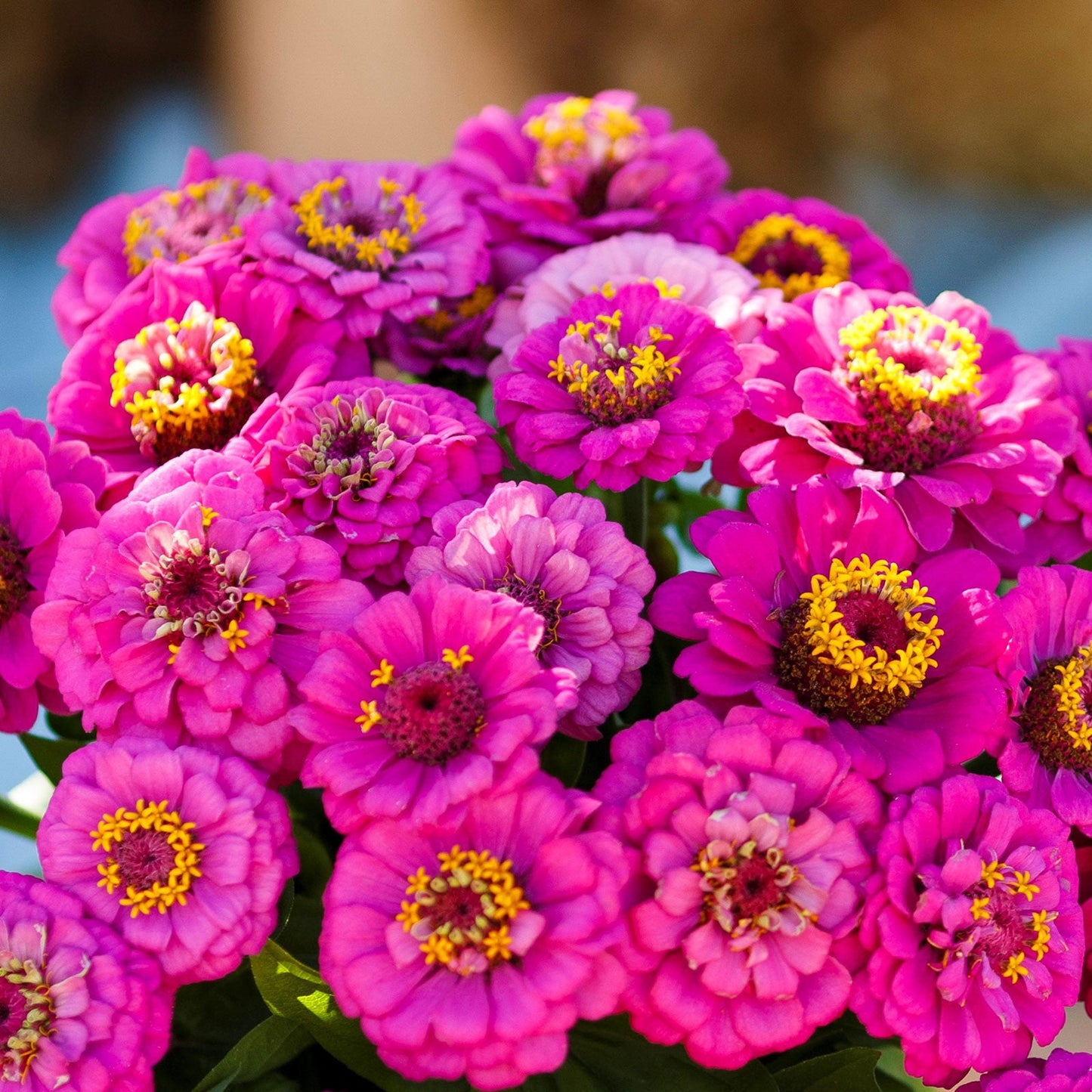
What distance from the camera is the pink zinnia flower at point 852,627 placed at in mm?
605

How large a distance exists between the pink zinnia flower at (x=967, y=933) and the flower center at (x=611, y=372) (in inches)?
10.1

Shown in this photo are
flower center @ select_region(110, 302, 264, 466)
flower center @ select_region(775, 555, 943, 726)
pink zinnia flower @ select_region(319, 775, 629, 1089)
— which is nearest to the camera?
pink zinnia flower @ select_region(319, 775, 629, 1089)

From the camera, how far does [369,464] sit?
25.7 inches

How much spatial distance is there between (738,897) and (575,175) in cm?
56

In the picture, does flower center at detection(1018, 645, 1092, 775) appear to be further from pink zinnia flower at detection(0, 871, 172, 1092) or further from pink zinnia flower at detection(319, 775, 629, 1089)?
pink zinnia flower at detection(0, 871, 172, 1092)

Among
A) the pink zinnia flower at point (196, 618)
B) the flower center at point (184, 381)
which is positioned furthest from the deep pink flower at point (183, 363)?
the pink zinnia flower at point (196, 618)

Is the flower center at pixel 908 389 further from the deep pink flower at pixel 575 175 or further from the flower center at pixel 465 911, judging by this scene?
the flower center at pixel 465 911

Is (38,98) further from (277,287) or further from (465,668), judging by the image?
(465,668)

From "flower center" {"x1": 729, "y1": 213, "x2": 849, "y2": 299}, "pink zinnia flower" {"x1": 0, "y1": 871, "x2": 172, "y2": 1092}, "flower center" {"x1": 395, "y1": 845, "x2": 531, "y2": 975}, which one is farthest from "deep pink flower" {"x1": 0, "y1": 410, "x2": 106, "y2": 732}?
"flower center" {"x1": 729, "y1": 213, "x2": 849, "y2": 299}

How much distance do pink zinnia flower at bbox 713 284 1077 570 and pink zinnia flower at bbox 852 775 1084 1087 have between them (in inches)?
6.1

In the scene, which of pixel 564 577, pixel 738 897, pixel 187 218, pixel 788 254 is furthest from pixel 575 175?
pixel 738 897

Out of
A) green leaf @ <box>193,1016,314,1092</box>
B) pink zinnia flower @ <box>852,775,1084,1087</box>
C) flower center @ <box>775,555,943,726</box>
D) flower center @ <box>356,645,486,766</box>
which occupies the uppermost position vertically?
flower center @ <box>356,645,486,766</box>

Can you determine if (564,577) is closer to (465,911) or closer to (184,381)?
(465,911)

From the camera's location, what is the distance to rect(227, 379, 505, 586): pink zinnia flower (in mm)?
643
